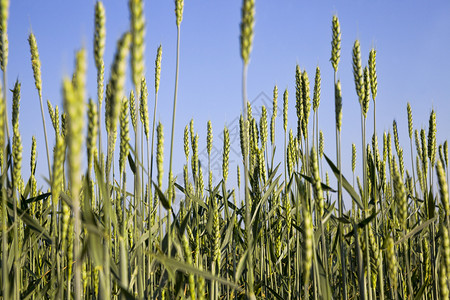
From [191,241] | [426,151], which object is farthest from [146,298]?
[426,151]

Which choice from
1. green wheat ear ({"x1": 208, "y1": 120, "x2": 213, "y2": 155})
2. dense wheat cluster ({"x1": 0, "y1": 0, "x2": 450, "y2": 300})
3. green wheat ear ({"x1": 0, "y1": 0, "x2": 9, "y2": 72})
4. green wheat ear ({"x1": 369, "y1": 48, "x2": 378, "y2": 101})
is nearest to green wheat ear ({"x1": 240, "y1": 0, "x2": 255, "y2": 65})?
dense wheat cluster ({"x1": 0, "y1": 0, "x2": 450, "y2": 300})

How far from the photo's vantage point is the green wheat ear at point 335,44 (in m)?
1.62

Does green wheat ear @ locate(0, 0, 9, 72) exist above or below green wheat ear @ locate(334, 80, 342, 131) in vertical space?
above

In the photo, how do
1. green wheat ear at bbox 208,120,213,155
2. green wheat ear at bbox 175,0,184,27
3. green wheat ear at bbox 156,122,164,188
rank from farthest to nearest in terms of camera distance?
green wheat ear at bbox 208,120,213,155 < green wheat ear at bbox 175,0,184,27 < green wheat ear at bbox 156,122,164,188

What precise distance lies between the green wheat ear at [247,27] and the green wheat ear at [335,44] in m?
0.72

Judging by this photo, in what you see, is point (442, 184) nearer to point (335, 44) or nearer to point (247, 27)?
point (335, 44)

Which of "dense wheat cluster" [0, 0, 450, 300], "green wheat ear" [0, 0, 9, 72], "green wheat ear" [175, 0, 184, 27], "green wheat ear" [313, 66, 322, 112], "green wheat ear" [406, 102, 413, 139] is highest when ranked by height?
"green wheat ear" [406, 102, 413, 139]

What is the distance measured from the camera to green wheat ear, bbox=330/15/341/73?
162 cm

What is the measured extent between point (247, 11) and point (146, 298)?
111 centimetres

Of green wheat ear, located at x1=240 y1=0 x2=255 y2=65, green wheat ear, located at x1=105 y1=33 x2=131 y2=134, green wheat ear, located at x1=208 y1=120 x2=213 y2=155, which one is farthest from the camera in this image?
green wheat ear, located at x1=208 y1=120 x2=213 y2=155

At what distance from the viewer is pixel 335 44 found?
65.2 inches

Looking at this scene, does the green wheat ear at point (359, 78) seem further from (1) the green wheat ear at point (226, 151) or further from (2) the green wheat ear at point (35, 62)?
(2) the green wheat ear at point (35, 62)

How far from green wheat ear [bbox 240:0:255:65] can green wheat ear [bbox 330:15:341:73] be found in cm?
72

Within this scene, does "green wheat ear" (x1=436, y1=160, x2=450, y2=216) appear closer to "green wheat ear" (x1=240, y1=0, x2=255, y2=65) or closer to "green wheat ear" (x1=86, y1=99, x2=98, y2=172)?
"green wheat ear" (x1=240, y1=0, x2=255, y2=65)
